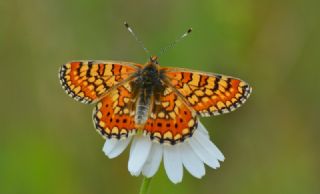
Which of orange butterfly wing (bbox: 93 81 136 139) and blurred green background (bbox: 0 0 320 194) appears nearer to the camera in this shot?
orange butterfly wing (bbox: 93 81 136 139)

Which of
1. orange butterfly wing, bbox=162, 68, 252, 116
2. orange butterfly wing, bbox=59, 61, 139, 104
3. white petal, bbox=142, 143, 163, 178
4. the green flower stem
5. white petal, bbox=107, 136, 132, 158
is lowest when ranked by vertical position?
the green flower stem

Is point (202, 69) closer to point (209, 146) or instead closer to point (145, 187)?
point (209, 146)

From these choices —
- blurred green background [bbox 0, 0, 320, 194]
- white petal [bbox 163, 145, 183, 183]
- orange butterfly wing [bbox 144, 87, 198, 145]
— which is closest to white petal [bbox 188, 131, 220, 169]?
white petal [bbox 163, 145, 183, 183]

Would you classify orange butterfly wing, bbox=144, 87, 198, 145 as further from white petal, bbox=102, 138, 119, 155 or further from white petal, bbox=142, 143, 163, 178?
white petal, bbox=102, 138, 119, 155

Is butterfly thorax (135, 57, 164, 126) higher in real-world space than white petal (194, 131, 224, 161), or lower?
higher

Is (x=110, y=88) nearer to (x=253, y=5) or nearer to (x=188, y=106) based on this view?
(x=188, y=106)

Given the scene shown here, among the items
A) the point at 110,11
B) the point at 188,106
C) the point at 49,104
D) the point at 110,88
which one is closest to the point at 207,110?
the point at 188,106

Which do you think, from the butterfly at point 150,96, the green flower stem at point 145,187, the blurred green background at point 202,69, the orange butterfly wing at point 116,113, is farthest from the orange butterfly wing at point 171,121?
the blurred green background at point 202,69

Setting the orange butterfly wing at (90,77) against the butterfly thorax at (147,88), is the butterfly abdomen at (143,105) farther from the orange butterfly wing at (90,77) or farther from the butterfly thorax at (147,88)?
the orange butterfly wing at (90,77)
